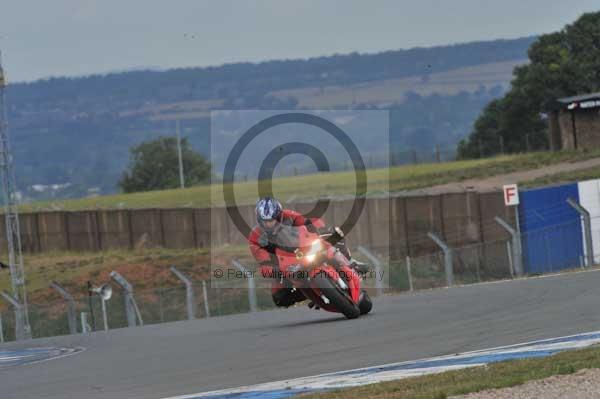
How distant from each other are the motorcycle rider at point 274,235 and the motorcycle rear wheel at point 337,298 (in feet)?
1.36

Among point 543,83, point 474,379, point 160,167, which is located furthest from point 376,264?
point 160,167

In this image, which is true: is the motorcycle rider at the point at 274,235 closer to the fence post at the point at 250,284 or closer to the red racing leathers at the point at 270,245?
the red racing leathers at the point at 270,245

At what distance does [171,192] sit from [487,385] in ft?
242

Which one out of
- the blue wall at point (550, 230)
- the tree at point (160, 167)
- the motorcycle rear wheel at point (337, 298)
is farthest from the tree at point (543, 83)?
the motorcycle rear wheel at point (337, 298)

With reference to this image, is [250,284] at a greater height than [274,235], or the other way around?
[274,235]

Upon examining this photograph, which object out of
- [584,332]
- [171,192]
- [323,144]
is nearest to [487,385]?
[584,332]

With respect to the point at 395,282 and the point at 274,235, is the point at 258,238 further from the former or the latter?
the point at 395,282

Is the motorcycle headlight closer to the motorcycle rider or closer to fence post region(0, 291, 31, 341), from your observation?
the motorcycle rider

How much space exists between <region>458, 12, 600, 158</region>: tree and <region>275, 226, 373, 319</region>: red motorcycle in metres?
67.7

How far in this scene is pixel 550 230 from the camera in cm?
3009

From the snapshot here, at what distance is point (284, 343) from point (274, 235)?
5.34 ft

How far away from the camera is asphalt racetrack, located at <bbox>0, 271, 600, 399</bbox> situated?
11430 millimetres

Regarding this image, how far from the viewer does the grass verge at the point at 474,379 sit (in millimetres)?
9297

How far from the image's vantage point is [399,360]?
1152 centimetres
